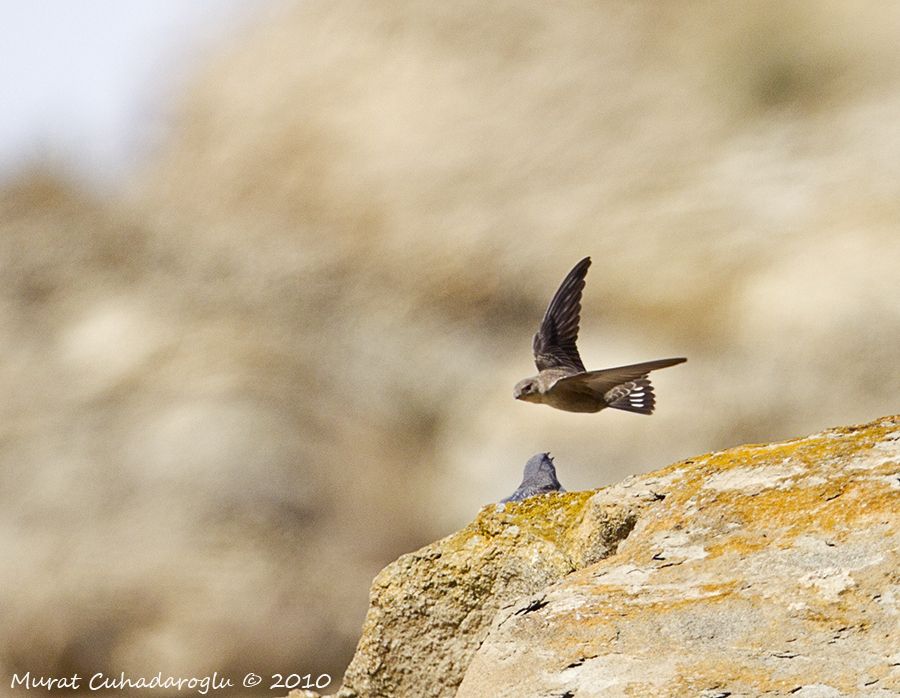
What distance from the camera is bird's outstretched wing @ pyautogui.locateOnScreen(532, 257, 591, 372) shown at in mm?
6809

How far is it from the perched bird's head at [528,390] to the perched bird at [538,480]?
1.34m

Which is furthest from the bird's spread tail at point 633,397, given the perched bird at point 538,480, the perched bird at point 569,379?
the perched bird at point 538,480

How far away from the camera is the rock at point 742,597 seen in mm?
2541

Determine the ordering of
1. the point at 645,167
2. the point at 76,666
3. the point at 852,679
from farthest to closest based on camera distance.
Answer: the point at 645,167 → the point at 76,666 → the point at 852,679

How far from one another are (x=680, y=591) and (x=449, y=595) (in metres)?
0.94

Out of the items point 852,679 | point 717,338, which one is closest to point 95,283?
point 717,338

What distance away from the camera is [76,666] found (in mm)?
12852

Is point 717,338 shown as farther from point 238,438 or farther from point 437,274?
point 238,438

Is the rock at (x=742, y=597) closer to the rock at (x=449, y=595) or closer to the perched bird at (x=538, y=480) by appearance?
the rock at (x=449, y=595)

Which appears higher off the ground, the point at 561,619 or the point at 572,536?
the point at 572,536

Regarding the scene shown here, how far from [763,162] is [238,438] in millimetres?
7595

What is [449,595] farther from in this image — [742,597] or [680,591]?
[742,597]

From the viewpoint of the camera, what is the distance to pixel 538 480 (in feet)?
16.8

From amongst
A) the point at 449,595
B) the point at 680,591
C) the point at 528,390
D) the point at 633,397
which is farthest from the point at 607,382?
the point at 680,591
